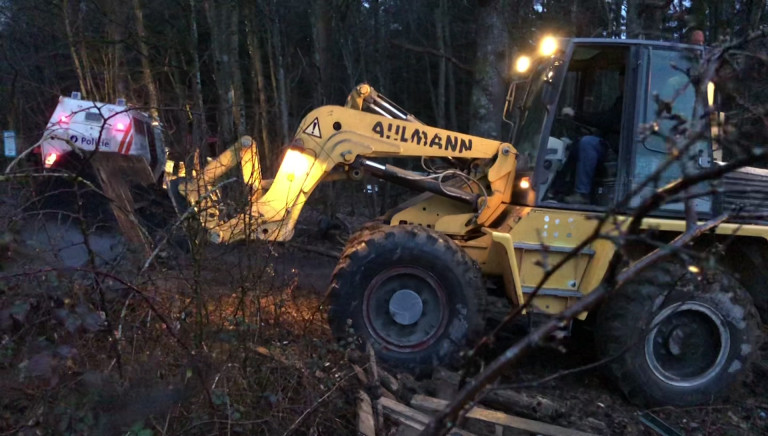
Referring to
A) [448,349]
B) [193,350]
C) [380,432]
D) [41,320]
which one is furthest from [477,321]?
[41,320]

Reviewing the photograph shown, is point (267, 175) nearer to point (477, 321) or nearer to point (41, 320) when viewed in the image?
point (477, 321)

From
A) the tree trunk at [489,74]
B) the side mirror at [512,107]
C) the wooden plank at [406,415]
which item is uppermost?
the tree trunk at [489,74]

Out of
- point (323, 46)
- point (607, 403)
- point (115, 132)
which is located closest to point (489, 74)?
point (323, 46)

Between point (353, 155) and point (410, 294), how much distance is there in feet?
4.51

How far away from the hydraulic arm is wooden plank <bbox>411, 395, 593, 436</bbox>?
6.62 feet

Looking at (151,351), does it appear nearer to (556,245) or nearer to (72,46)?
(556,245)

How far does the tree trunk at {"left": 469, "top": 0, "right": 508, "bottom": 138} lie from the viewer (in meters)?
11.0

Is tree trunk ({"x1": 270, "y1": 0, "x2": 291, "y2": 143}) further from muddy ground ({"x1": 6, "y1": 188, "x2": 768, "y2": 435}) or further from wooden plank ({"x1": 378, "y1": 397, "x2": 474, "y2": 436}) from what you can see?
wooden plank ({"x1": 378, "y1": 397, "x2": 474, "y2": 436})

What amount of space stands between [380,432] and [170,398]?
1335 millimetres

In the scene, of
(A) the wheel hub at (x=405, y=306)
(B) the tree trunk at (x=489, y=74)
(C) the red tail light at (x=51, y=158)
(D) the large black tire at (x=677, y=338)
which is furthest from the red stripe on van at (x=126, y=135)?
(D) the large black tire at (x=677, y=338)

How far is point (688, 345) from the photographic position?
6035 mm

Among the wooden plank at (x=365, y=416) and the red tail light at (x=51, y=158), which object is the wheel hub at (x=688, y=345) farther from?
the red tail light at (x=51, y=158)

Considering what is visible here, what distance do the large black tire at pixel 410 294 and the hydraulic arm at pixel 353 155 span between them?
711 mm

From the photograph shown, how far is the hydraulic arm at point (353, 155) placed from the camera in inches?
247
